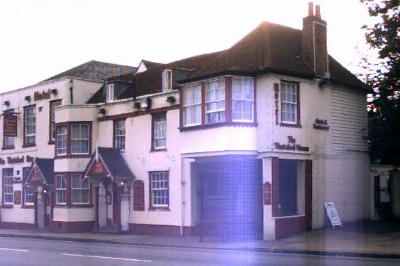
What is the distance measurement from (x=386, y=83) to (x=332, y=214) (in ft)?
21.1

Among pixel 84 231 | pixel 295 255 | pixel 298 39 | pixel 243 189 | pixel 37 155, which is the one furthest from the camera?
pixel 37 155

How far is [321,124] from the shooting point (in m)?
29.2

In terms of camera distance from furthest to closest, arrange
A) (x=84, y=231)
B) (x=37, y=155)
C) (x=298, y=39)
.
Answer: (x=37, y=155) → (x=84, y=231) → (x=298, y=39)

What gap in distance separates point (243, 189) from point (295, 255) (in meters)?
7.52

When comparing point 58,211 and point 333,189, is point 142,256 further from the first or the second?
point 58,211

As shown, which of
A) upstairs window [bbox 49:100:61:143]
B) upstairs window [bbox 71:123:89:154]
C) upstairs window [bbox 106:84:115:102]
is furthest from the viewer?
upstairs window [bbox 49:100:61:143]

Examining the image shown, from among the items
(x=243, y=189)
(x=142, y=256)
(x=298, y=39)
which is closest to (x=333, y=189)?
(x=243, y=189)

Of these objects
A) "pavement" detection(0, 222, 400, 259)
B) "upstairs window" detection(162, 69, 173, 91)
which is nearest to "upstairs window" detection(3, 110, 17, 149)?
"pavement" detection(0, 222, 400, 259)

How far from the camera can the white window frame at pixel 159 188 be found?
3125cm

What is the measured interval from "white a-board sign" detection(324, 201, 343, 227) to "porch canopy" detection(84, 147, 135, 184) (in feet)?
32.2

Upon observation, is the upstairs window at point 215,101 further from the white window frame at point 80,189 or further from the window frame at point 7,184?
the window frame at point 7,184

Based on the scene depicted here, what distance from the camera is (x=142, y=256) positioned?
19.2m

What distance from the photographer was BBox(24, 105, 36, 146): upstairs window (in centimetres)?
3922

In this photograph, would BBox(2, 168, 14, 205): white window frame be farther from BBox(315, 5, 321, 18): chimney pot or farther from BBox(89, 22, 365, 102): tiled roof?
BBox(315, 5, 321, 18): chimney pot
